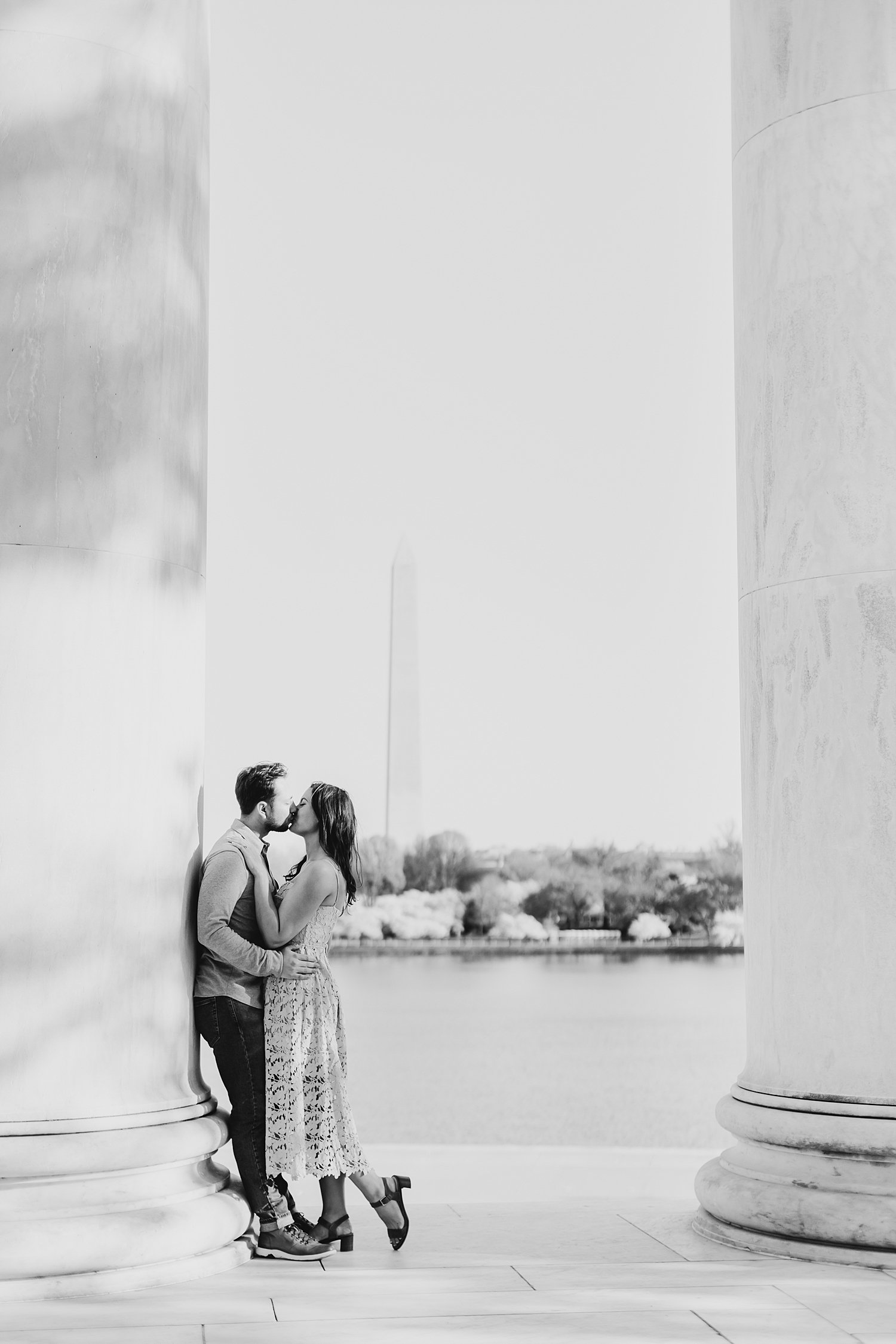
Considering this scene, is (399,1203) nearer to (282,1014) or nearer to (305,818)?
(282,1014)

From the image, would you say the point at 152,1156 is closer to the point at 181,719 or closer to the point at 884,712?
the point at 181,719

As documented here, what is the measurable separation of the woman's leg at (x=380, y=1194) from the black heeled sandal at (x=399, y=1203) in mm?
17

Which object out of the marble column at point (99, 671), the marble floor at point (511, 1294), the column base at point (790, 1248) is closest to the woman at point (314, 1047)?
the marble floor at point (511, 1294)

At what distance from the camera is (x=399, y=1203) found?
29.4 meters

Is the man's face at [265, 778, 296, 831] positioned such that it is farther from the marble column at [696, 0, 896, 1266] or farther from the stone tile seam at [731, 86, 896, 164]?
the stone tile seam at [731, 86, 896, 164]

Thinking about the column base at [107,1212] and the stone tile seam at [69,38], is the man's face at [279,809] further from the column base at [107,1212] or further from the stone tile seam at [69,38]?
the stone tile seam at [69,38]

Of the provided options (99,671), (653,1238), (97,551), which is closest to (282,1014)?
(99,671)

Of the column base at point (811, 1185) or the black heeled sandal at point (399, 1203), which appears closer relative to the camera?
the column base at point (811, 1185)

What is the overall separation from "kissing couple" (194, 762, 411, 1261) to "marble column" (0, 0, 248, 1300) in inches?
30.2

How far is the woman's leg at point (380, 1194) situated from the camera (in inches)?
1144

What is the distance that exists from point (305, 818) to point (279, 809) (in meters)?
0.55

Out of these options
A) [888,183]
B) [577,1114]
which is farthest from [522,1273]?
[577,1114]

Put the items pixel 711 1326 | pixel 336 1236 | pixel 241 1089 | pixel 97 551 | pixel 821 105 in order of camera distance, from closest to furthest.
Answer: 1. pixel 711 1326
2. pixel 97 551
3. pixel 241 1089
4. pixel 336 1236
5. pixel 821 105

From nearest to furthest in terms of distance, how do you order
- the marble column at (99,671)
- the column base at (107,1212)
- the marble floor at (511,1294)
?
1. the marble floor at (511,1294)
2. the column base at (107,1212)
3. the marble column at (99,671)
